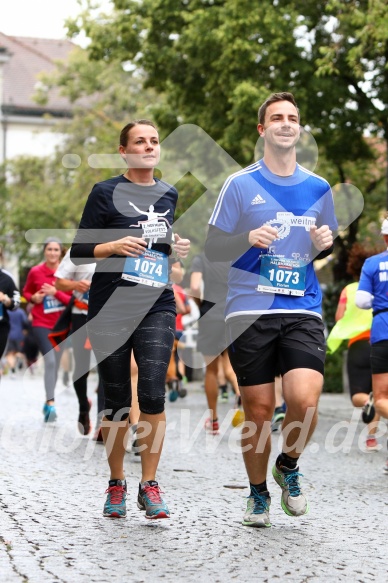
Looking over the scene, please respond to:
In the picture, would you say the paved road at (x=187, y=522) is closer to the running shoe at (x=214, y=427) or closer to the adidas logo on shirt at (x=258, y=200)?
the running shoe at (x=214, y=427)

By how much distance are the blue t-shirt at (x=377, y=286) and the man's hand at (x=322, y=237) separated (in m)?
2.98

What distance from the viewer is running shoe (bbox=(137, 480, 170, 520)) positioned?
6105 mm

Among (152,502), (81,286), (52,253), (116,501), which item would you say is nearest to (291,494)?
(152,502)

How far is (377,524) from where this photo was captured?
6.44 m

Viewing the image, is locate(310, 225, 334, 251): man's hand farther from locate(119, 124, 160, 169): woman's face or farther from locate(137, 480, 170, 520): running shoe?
locate(137, 480, 170, 520): running shoe

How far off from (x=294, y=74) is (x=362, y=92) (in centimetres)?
120

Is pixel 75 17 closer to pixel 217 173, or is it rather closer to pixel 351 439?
pixel 217 173

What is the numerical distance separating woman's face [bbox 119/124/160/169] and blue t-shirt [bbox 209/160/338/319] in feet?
1.70

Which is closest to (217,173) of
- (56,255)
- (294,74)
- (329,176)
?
(329,176)

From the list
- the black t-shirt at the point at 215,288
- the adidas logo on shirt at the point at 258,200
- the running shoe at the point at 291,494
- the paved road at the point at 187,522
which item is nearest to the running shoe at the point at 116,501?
the paved road at the point at 187,522

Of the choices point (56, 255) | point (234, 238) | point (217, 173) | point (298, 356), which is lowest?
point (298, 356)

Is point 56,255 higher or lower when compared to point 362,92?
lower

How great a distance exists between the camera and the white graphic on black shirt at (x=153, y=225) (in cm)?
635

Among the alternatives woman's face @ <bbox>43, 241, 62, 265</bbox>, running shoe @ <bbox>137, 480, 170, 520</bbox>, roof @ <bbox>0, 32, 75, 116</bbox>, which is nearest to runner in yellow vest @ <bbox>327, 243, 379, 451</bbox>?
woman's face @ <bbox>43, 241, 62, 265</bbox>
